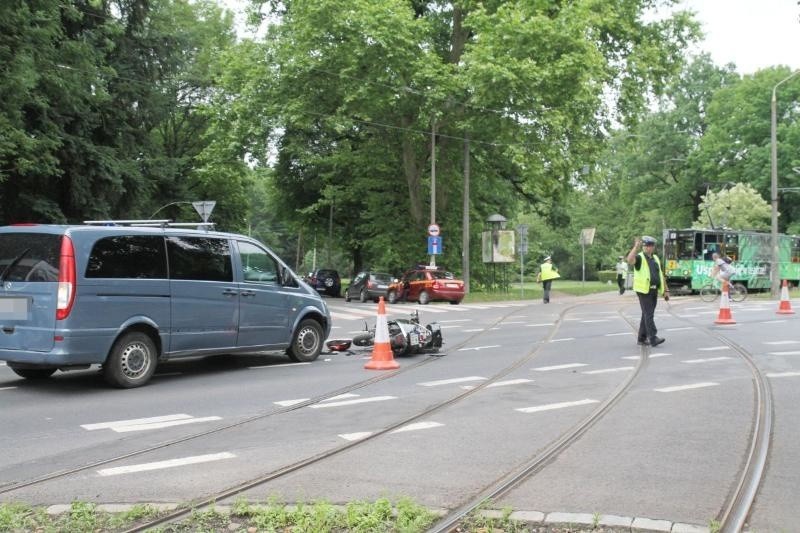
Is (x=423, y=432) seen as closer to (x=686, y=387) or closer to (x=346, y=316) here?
(x=686, y=387)

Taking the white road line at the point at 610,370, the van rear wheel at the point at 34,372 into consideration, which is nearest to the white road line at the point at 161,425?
the van rear wheel at the point at 34,372

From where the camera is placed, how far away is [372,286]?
105 ft

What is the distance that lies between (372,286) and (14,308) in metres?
23.8

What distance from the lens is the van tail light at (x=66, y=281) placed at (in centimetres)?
824

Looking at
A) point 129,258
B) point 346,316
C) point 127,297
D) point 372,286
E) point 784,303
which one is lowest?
point 346,316

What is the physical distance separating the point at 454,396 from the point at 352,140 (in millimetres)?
30780

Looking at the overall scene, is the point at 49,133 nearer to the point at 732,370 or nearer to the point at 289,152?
the point at 289,152

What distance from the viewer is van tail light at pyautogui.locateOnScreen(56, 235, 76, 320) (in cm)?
824

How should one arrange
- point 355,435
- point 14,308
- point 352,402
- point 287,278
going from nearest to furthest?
1. point 355,435
2. point 352,402
3. point 14,308
4. point 287,278

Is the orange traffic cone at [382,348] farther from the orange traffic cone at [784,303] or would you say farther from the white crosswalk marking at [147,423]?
the orange traffic cone at [784,303]

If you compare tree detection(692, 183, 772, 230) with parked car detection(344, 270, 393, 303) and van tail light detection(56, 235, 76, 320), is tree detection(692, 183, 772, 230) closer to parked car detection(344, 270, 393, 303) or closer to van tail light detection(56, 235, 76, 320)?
parked car detection(344, 270, 393, 303)

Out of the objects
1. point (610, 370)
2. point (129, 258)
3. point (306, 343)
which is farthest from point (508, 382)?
point (129, 258)

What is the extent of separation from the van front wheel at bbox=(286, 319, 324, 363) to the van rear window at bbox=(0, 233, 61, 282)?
371cm

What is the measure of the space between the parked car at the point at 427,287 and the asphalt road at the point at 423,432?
1660 centimetres
